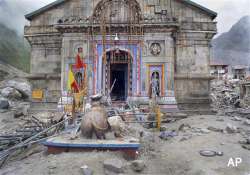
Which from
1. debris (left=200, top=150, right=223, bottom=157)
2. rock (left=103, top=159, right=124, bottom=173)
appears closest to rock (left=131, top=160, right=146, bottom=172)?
rock (left=103, top=159, right=124, bottom=173)

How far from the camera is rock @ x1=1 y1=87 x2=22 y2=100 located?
27.5 meters

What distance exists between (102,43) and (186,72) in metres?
6.18

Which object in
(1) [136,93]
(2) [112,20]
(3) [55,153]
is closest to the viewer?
(3) [55,153]

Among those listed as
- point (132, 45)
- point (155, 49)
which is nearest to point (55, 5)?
point (132, 45)

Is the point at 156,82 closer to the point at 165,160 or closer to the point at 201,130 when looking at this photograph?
the point at 201,130

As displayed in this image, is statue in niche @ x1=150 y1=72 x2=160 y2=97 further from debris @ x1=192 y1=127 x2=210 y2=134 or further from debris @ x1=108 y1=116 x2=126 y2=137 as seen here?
debris @ x1=108 y1=116 x2=126 y2=137

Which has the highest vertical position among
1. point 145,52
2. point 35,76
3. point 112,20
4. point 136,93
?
point 112,20

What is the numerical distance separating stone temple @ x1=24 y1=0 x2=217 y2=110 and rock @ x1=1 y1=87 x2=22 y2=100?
1096 centimetres

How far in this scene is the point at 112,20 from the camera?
679 inches

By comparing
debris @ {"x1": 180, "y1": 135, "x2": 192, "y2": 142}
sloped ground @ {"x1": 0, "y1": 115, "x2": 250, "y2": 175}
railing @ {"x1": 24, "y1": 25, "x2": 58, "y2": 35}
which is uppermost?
railing @ {"x1": 24, "y1": 25, "x2": 58, "y2": 35}

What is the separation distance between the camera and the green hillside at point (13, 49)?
6300 centimetres

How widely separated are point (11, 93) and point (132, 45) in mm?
18065

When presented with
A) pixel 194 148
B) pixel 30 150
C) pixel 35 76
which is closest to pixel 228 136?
pixel 194 148

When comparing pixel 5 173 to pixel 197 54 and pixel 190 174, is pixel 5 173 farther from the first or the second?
pixel 197 54
